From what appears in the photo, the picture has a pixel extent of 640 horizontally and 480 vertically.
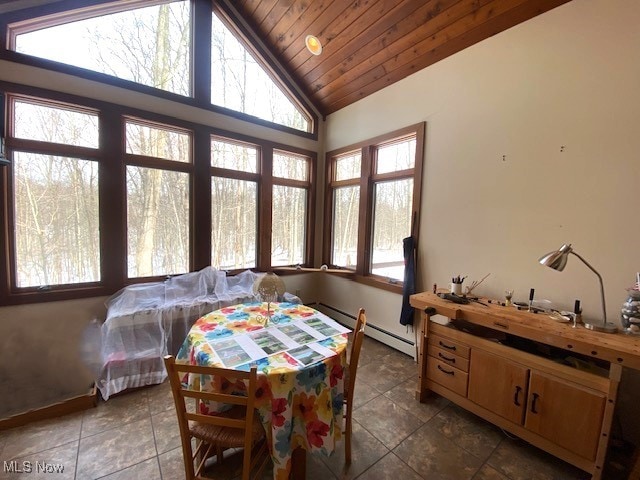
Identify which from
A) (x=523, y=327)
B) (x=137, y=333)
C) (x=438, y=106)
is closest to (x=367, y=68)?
(x=438, y=106)

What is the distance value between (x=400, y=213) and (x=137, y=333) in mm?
2862

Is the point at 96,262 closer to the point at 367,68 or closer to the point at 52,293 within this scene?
the point at 52,293

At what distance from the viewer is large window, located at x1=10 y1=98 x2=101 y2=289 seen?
223cm

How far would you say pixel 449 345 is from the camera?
2008 millimetres

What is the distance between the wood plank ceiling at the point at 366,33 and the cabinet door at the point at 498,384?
2.52 metres

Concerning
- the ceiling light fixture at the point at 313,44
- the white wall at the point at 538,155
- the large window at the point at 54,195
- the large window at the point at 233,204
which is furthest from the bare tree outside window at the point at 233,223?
the white wall at the point at 538,155

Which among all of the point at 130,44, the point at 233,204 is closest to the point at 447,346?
the point at 233,204

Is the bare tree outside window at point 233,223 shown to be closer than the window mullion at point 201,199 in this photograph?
No

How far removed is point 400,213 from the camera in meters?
3.04

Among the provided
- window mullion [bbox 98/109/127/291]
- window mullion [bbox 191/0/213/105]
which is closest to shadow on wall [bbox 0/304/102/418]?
window mullion [bbox 98/109/127/291]

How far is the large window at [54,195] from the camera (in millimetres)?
2229

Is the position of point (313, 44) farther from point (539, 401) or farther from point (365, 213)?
point (539, 401)

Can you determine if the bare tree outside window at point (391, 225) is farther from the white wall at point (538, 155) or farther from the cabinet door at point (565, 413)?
the cabinet door at point (565, 413)

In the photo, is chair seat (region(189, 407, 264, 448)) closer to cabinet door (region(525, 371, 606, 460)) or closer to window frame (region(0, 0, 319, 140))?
cabinet door (region(525, 371, 606, 460))
